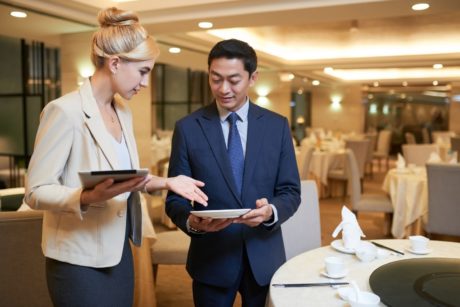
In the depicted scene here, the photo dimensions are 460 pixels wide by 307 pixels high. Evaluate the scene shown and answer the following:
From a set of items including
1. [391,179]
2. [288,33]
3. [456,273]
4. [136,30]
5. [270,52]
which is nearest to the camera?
[136,30]

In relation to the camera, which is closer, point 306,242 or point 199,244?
point 199,244

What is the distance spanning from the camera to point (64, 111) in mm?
1344

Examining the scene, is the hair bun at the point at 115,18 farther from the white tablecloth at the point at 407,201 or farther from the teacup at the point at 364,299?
the white tablecloth at the point at 407,201

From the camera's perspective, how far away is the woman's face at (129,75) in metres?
1.45

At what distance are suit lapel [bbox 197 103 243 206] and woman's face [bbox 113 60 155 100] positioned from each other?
12.7 inches

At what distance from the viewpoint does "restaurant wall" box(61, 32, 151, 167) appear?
238 inches

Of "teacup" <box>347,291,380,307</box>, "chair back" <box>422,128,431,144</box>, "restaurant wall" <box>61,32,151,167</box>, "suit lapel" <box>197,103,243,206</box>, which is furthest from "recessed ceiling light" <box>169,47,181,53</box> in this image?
"chair back" <box>422,128,431,144</box>

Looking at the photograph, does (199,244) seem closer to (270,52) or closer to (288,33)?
(288,33)

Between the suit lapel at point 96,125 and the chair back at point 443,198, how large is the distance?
3368mm

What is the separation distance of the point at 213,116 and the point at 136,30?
0.46 m

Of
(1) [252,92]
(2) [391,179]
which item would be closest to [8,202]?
(2) [391,179]

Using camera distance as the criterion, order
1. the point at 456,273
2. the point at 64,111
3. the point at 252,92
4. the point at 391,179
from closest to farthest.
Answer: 1. the point at 64,111
2. the point at 456,273
3. the point at 391,179
4. the point at 252,92

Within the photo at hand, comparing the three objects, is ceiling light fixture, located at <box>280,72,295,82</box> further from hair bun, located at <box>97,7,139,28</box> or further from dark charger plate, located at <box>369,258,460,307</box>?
hair bun, located at <box>97,7,139,28</box>

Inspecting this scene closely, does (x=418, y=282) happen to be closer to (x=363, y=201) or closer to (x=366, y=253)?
(x=366, y=253)
